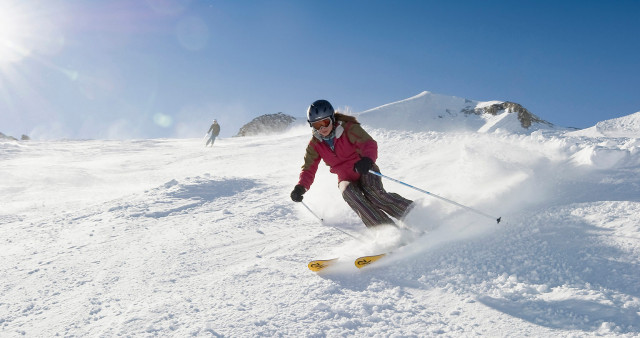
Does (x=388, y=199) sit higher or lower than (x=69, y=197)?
lower

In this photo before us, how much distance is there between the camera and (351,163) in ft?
13.8

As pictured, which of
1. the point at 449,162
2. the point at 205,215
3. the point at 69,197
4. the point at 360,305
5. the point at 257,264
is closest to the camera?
the point at 360,305

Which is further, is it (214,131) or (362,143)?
(214,131)

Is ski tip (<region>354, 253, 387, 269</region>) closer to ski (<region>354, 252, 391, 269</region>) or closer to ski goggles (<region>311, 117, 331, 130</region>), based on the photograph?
ski (<region>354, 252, 391, 269</region>)

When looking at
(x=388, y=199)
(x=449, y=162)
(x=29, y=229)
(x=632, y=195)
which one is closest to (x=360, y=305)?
(x=388, y=199)

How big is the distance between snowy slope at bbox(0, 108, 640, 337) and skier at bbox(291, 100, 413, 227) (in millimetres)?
260

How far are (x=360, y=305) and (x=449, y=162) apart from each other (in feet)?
17.1

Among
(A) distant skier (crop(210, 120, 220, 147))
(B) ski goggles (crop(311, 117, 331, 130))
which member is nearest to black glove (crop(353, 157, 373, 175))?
(B) ski goggles (crop(311, 117, 331, 130))

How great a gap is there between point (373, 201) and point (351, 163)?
1.54 ft

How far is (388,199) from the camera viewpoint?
12.8 feet

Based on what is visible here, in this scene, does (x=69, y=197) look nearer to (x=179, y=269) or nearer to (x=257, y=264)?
(x=179, y=269)

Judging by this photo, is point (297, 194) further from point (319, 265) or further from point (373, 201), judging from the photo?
point (319, 265)

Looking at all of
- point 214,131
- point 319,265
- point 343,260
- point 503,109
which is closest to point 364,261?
point 343,260

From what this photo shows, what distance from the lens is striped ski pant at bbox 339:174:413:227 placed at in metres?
3.85
